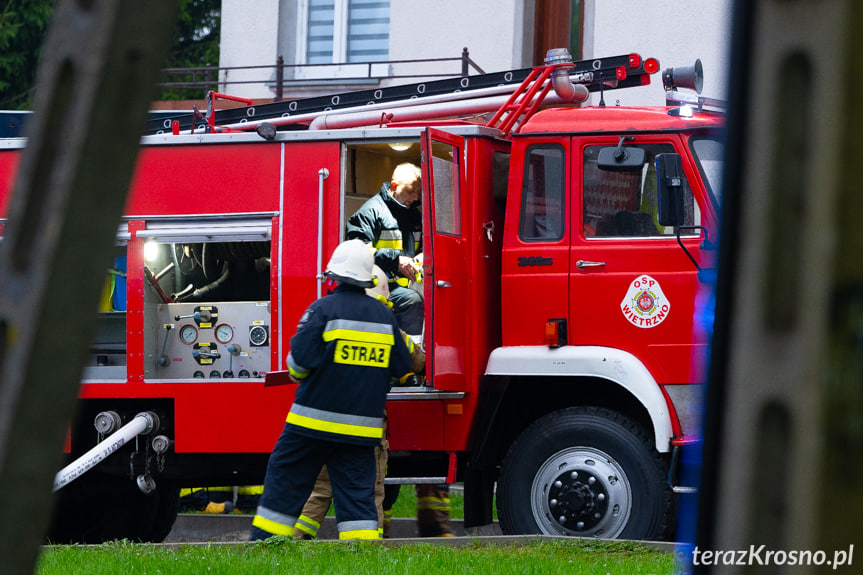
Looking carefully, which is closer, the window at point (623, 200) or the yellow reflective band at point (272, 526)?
the yellow reflective band at point (272, 526)

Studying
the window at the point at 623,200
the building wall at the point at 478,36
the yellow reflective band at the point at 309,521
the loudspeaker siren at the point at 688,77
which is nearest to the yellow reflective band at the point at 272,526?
the yellow reflective band at the point at 309,521

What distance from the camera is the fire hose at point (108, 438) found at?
744 centimetres

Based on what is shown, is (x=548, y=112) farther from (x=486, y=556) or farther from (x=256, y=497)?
(x=256, y=497)

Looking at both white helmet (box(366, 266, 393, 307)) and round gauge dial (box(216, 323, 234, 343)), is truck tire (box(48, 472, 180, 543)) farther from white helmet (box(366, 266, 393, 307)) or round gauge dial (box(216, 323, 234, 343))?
white helmet (box(366, 266, 393, 307))

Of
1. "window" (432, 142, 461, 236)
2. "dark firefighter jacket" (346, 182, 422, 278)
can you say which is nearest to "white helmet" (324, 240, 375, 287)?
"window" (432, 142, 461, 236)

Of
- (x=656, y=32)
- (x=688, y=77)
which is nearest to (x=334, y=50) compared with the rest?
(x=656, y=32)

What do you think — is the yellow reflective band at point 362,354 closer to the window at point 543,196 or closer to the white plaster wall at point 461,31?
the window at point 543,196

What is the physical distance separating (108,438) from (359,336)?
6.70 feet

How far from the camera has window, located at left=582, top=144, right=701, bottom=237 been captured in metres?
6.84

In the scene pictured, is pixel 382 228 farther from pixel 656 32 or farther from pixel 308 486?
pixel 656 32

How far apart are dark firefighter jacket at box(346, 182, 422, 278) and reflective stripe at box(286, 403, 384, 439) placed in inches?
53.3

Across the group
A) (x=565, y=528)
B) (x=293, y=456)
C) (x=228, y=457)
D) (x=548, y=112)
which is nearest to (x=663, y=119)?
(x=548, y=112)

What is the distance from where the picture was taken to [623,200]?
695 centimetres

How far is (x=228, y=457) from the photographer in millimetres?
7703
